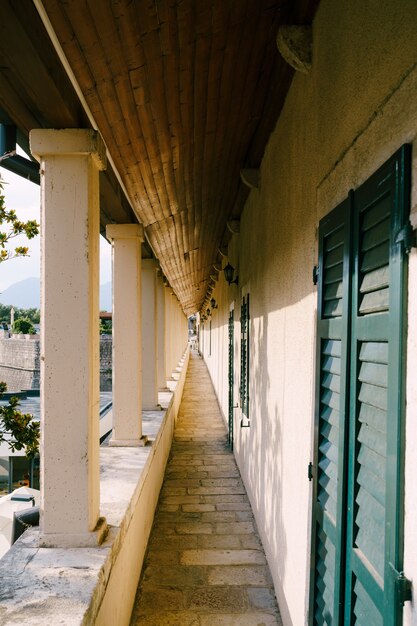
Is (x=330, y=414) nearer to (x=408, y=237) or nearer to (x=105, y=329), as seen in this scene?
(x=408, y=237)

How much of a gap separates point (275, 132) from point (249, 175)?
2.88ft

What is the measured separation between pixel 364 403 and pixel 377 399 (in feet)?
0.46

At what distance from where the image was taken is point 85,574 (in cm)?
246

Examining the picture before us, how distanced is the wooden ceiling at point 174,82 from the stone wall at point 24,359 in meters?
22.1

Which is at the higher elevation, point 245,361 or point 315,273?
point 315,273

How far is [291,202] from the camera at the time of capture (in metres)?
3.41

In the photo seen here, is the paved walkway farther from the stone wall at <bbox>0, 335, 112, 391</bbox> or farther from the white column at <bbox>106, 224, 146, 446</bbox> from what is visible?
the stone wall at <bbox>0, 335, 112, 391</bbox>

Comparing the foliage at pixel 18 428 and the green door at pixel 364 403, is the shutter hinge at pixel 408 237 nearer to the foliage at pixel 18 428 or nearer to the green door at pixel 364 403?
the green door at pixel 364 403

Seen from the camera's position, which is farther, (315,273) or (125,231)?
(125,231)

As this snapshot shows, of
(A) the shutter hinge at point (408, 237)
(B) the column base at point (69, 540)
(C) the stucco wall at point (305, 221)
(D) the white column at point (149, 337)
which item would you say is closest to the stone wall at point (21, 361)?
(D) the white column at point (149, 337)

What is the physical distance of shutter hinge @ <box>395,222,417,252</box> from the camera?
1344 millimetres

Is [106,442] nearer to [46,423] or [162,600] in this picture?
[162,600]

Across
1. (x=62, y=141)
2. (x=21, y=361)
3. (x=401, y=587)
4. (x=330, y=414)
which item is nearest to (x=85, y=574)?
(x=330, y=414)

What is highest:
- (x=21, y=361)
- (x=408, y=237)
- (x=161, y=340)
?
(x=408, y=237)
